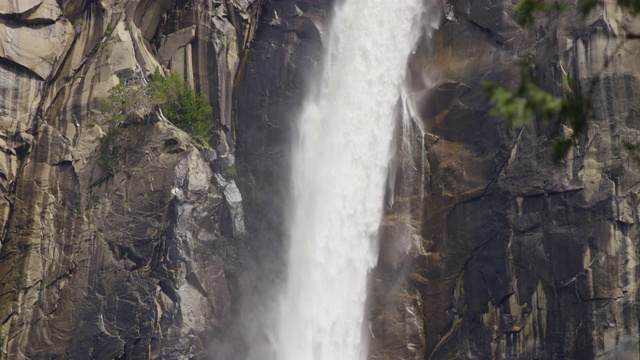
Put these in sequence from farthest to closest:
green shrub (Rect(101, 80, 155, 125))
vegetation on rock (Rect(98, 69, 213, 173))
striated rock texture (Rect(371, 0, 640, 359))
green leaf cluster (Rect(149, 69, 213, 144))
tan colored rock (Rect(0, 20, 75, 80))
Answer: green leaf cluster (Rect(149, 69, 213, 144)) → green shrub (Rect(101, 80, 155, 125)) → vegetation on rock (Rect(98, 69, 213, 173)) → tan colored rock (Rect(0, 20, 75, 80)) → striated rock texture (Rect(371, 0, 640, 359))

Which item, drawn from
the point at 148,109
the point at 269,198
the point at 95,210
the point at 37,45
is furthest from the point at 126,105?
the point at 269,198

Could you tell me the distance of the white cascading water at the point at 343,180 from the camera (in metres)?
30.0

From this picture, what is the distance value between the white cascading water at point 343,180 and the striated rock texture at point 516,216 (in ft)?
3.28

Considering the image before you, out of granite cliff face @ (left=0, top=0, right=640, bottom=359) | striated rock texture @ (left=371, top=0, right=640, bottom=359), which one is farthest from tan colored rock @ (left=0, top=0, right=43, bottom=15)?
striated rock texture @ (left=371, top=0, right=640, bottom=359)

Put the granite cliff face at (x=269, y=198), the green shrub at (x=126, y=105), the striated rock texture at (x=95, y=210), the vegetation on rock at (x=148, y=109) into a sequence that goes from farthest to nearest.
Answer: the green shrub at (x=126, y=105)
the vegetation on rock at (x=148, y=109)
the striated rock texture at (x=95, y=210)
the granite cliff face at (x=269, y=198)

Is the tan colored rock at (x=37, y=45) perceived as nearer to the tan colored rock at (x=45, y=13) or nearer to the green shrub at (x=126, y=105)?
the tan colored rock at (x=45, y=13)

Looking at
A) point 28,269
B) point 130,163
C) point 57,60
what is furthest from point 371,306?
point 57,60

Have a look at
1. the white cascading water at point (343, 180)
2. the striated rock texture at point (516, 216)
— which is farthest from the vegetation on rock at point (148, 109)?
the striated rock texture at point (516, 216)

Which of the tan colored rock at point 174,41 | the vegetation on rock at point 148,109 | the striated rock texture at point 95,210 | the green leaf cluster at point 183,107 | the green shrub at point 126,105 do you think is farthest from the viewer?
the tan colored rock at point 174,41

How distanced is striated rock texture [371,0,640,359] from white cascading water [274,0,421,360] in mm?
1000

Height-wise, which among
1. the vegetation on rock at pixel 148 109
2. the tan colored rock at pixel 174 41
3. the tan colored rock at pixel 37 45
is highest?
the tan colored rock at pixel 174 41

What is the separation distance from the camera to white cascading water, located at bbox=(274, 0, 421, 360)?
1182 inches

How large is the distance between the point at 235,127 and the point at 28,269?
9.09 metres

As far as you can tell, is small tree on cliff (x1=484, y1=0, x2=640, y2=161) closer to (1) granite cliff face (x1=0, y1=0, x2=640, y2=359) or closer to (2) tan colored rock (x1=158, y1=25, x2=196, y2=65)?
(1) granite cliff face (x1=0, y1=0, x2=640, y2=359)
